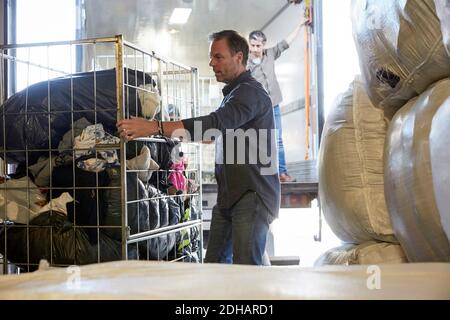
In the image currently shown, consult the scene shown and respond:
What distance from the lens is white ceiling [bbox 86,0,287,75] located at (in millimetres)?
4492

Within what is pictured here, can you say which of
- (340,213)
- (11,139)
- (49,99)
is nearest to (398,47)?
(340,213)

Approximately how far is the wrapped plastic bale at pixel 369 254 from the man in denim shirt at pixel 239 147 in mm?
352

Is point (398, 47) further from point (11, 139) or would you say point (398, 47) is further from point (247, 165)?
point (11, 139)

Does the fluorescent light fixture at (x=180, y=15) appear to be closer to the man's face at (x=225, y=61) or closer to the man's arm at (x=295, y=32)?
the man's arm at (x=295, y=32)

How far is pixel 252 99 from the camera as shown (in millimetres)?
2219

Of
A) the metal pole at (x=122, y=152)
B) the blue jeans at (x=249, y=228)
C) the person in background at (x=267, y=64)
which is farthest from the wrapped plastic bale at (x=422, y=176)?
the person in background at (x=267, y=64)

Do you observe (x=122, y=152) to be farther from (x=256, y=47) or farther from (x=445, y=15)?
(x=256, y=47)

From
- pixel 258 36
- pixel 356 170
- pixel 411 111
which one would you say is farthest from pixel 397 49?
pixel 258 36

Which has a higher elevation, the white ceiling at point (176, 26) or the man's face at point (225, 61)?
the white ceiling at point (176, 26)

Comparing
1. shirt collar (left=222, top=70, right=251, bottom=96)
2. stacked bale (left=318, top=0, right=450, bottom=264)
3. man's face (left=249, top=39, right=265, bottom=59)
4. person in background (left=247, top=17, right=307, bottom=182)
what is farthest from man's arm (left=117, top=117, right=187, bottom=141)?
man's face (left=249, top=39, right=265, bottom=59)

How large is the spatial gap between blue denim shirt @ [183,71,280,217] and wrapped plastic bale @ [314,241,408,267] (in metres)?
0.39

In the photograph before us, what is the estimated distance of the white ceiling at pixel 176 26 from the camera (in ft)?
14.7

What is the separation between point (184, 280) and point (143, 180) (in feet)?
4.98

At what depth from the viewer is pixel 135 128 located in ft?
6.72
